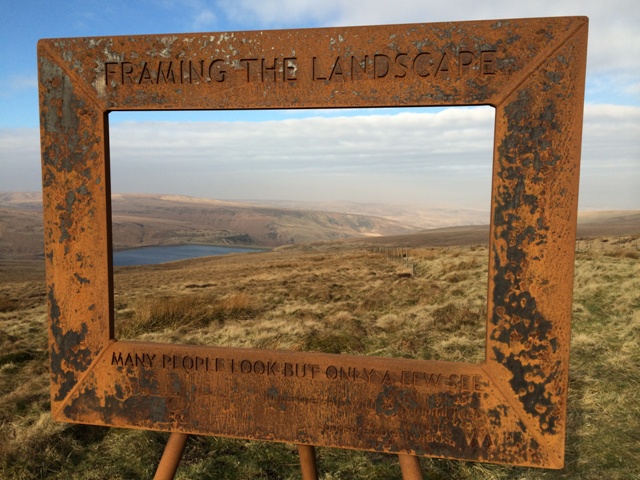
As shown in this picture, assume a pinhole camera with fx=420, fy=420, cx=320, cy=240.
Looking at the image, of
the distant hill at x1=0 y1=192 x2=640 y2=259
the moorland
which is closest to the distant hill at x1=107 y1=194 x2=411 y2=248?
the distant hill at x1=0 y1=192 x2=640 y2=259

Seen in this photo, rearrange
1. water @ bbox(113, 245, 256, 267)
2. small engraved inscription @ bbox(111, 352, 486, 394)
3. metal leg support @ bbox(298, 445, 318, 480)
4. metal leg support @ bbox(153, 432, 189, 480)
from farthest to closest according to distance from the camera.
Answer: water @ bbox(113, 245, 256, 267)
metal leg support @ bbox(298, 445, 318, 480)
metal leg support @ bbox(153, 432, 189, 480)
small engraved inscription @ bbox(111, 352, 486, 394)

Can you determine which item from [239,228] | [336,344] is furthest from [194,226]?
[336,344]

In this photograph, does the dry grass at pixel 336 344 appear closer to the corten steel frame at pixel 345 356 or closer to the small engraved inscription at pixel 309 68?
the corten steel frame at pixel 345 356

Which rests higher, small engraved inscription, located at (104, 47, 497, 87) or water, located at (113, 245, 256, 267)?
small engraved inscription, located at (104, 47, 497, 87)

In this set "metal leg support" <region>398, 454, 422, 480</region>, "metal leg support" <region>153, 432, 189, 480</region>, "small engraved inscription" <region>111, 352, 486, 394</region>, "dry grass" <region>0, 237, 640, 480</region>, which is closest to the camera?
"small engraved inscription" <region>111, 352, 486, 394</region>

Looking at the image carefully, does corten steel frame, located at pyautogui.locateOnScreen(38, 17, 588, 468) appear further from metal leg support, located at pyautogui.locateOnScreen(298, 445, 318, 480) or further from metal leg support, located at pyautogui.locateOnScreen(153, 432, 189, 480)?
metal leg support, located at pyautogui.locateOnScreen(298, 445, 318, 480)

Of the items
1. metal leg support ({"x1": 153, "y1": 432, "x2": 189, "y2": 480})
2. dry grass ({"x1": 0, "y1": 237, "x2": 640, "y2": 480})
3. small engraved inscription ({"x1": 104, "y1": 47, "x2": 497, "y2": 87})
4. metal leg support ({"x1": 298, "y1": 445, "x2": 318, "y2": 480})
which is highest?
small engraved inscription ({"x1": 104, "y1": 47, "x2": 497, "y2": 87})

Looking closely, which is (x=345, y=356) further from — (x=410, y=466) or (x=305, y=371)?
(x=410, y=466)

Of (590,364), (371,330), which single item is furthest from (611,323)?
(371,330)
